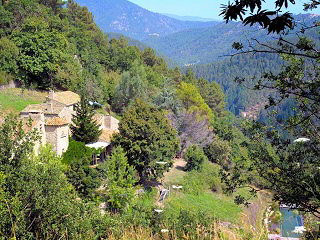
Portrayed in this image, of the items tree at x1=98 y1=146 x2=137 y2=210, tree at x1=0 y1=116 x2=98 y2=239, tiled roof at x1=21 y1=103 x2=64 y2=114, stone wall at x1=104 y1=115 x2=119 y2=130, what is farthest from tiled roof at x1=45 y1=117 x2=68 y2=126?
tree at x1=0 y1=116 x2=98 y2=239

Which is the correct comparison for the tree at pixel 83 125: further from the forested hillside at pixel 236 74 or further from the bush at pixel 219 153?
the forested hillside at pixel 236 74

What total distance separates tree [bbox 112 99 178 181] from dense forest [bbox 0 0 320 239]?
70mm

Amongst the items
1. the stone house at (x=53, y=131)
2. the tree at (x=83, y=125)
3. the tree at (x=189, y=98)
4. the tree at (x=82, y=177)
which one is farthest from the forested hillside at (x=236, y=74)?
the tree at (x=82, y=177)

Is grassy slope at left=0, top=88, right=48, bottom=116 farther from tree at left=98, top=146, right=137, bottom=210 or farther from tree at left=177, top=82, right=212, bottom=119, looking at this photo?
tree at left=177, top=82, right=212, bottom=119

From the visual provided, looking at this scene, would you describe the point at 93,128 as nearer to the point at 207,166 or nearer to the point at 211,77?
the point at 207,166

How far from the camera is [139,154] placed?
69.3 feet

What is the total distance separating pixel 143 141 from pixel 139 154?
3.19ft

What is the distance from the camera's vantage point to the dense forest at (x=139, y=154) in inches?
230

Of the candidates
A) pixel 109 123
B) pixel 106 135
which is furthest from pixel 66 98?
pixel 106 135

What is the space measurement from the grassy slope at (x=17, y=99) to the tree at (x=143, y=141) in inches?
311

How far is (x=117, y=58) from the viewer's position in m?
47.8

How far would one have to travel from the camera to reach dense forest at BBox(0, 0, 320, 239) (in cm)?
585

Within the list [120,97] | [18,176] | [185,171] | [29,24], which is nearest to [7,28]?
[29,24]

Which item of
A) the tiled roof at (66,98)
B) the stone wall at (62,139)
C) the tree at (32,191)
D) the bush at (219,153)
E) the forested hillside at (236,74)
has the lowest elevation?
the forested hillside at (236,74)
